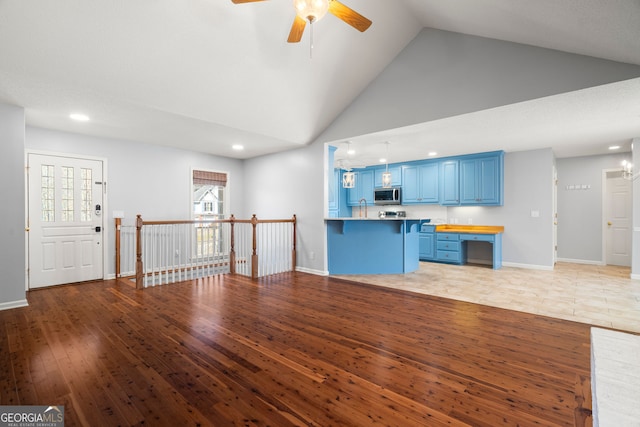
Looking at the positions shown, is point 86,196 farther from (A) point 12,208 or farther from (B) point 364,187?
(B) point 364,187

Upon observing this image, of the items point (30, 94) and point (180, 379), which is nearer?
point (180, 379)

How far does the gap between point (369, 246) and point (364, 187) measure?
3.47m

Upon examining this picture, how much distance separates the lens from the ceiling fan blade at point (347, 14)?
2.40 meters

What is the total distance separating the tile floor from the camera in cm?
352

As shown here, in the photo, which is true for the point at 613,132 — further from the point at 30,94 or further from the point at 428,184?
the point at 30,94

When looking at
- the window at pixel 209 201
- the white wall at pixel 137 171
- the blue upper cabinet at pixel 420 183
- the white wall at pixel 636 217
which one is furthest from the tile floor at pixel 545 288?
the white wall at pixel 137 171

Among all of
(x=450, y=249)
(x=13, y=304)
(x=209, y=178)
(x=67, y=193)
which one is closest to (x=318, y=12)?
(x=13, y=304)

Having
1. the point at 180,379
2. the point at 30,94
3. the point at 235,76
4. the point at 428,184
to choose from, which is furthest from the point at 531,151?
the point at 30,94

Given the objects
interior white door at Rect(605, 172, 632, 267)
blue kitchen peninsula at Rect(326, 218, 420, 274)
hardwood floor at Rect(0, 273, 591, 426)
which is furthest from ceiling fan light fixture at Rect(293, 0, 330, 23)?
interior white door at Rect(605, 172, 632, 267)

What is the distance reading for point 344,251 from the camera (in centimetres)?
571

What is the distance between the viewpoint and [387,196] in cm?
812

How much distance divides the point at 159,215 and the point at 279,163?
107 inches

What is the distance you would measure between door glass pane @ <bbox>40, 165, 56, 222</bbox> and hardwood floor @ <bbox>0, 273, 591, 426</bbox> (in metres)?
1.60

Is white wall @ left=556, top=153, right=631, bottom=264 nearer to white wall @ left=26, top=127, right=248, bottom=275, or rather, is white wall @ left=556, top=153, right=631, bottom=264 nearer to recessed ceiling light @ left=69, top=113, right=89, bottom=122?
white wall @ left=26, top=127, right=248, bottom=275
